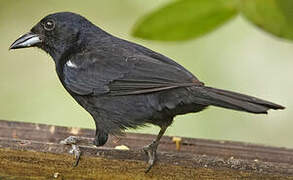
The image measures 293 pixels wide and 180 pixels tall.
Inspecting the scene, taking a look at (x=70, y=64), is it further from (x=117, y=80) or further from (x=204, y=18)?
(x=204, y=18)

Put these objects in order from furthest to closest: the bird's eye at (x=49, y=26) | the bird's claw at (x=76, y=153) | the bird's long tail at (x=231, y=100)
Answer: the bird's eye at (x=49, y=26) → the bird's claw at (x=76, y=153) → the bird's long tail at (x=231, y=100)

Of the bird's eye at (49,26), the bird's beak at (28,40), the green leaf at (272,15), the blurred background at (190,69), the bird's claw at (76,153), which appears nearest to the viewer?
the bird's claw at (76,153)

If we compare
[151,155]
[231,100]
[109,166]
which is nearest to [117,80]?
[151,155]

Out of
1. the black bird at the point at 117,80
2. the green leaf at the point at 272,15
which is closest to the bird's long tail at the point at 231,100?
the black bird at the point at 117,80

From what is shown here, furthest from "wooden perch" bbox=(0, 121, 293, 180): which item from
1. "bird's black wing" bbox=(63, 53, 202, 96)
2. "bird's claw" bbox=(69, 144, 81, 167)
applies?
"bird's black wing" bbox=(63, 53, 202, 96)

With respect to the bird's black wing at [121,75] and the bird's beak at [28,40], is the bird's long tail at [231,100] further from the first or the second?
the bird's beak at [28,40]

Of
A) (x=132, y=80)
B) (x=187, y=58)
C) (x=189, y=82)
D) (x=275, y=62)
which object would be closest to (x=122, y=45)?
(x=132, y=80)
